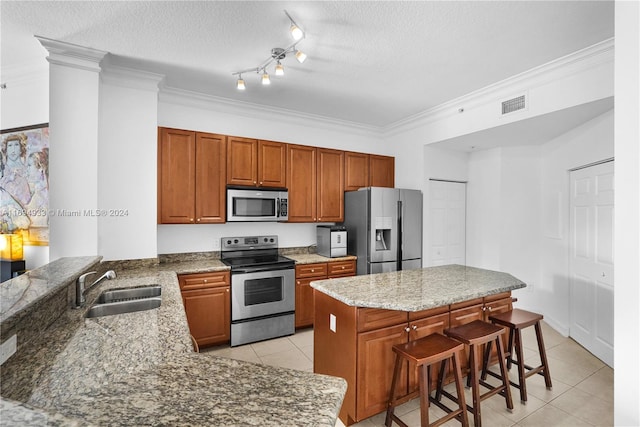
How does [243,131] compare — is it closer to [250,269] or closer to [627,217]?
[250,269]

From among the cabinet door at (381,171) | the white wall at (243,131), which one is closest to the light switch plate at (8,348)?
the white wall at (243,131)

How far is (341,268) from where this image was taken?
3980mm

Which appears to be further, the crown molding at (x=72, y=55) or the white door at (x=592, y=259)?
the white door at (x=592, y=259)

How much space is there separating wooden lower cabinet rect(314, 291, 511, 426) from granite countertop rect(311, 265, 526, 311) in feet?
0.32

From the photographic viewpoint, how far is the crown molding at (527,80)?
2.49m

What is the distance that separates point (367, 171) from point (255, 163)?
1.72 metres

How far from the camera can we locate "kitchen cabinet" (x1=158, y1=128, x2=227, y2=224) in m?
3.25

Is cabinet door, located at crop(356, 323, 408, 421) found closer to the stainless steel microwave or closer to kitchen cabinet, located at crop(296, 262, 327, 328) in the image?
kitchen cabinet, located at crop(296, 262, 327, 328)

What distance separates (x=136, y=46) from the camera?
2.56 m

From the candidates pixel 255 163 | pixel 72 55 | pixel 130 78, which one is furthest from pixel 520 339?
pixel 72 55

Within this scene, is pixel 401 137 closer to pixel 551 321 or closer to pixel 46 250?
pixel 551 321

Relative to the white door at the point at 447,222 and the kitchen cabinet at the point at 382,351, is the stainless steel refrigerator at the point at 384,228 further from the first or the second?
the kitchen cabinet at the point at 382,351

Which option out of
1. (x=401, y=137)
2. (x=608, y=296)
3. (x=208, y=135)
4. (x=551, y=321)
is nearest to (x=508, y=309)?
(x=608, y=296)

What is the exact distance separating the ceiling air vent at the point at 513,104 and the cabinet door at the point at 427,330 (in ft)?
7.53
